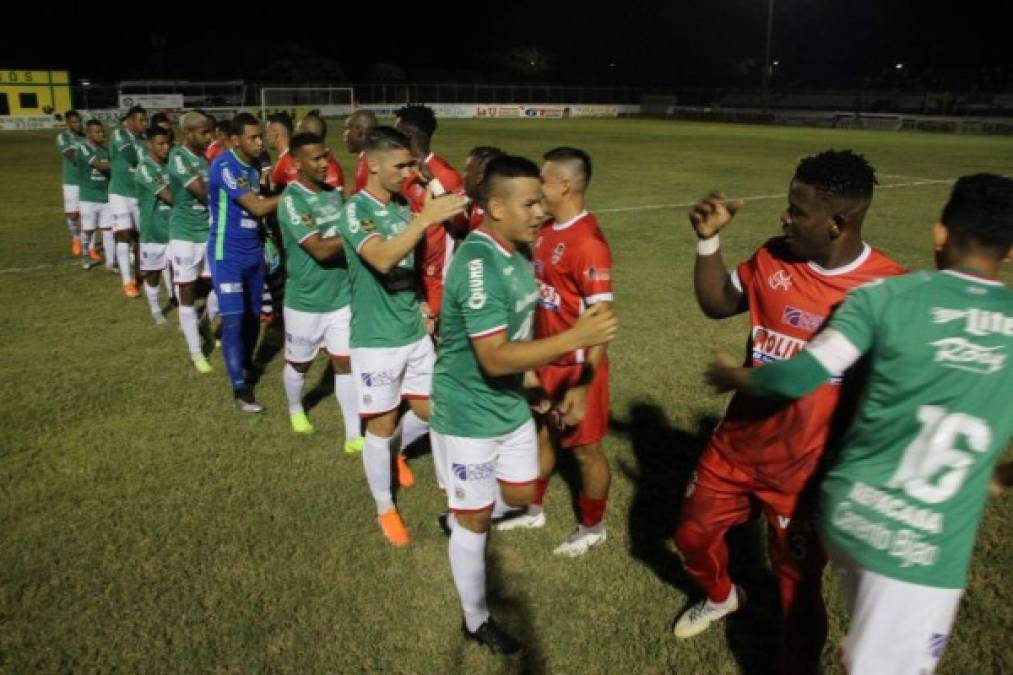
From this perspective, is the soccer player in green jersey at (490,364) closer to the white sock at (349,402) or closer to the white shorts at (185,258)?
the white sock at (349,402)

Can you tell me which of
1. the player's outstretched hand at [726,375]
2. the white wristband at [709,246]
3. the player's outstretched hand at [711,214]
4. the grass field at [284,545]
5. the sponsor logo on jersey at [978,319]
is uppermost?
the player's outstretched hand at [711,214]

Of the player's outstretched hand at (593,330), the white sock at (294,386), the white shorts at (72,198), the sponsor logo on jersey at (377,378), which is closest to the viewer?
the player's outstretched hand at (593,330)

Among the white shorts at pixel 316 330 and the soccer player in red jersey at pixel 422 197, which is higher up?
the soccer player in red jersey at pixel 422 197

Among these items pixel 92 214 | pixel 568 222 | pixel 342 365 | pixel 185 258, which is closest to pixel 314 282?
pixel 342 365

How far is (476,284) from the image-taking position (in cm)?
333

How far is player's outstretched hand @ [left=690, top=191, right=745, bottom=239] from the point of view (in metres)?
3.51

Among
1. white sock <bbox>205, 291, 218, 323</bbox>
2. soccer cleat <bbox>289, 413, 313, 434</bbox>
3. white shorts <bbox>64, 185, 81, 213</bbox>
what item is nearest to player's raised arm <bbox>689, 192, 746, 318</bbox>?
soccer cleat <bbox>289, 413, 313, 434</bbox>

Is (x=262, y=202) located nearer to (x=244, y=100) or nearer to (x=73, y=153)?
(x=73, y=153)

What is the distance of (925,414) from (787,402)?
3.09 ft

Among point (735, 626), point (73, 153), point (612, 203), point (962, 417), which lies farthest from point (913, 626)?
point (612, 203)

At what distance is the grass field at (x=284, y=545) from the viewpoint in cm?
403

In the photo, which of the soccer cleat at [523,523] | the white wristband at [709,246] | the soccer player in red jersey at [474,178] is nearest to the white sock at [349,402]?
the soccer player in red jersey at [474,178]

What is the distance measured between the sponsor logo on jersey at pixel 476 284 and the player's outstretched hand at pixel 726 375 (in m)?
1.06

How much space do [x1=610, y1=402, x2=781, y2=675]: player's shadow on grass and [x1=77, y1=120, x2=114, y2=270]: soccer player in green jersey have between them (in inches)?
386
